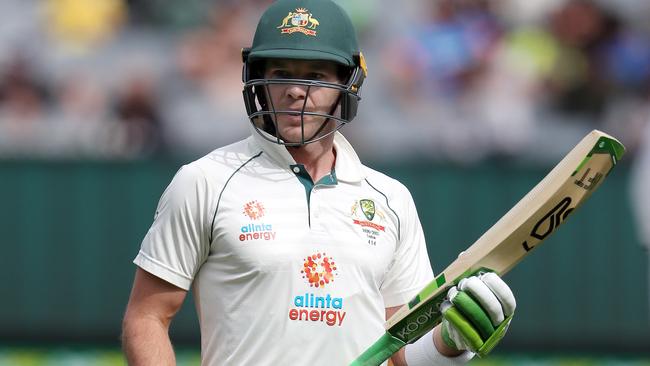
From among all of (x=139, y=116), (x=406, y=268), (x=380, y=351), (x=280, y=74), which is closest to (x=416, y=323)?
(x=380, y=351)

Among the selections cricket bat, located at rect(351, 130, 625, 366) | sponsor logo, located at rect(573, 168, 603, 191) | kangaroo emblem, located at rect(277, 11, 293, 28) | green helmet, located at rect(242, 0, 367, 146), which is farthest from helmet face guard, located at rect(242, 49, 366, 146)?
sponsor logo, located at rect(573, 168, 603, 191)

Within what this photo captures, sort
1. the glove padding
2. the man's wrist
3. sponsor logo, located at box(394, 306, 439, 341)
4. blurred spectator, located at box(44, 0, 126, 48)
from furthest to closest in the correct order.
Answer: blurred spectator, located at box(44, 0, 126, 48)
the man's wrist
sponsor logo, located at box(394, 306, 439, 341)
the glove padding

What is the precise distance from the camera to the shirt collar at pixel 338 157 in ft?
12.1

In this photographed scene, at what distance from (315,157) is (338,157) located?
7cm

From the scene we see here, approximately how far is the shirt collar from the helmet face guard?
0.02 metres

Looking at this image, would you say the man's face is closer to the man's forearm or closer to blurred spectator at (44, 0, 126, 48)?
the man's forearm

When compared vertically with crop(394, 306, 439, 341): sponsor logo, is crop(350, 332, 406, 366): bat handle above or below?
below

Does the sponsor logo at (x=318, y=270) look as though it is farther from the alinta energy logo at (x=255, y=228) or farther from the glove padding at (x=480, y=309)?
the glove padding at (x=480, y=309)

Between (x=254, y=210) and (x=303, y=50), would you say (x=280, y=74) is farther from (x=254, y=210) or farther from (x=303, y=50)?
(x=254, y=210)

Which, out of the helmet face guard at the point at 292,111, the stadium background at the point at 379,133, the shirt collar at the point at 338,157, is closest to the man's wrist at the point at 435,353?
the shirt collar at the point at 338,157

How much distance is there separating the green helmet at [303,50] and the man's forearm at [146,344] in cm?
61


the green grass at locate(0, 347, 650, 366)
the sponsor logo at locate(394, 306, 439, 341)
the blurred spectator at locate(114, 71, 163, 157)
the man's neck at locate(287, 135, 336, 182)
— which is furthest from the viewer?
the blurred spectator at locate(114, 71, 163, 157)

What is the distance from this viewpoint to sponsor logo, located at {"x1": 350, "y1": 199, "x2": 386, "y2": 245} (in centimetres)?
365

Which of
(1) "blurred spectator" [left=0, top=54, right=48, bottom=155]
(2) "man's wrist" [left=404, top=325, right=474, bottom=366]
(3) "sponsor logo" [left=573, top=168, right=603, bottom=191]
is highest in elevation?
(3) "sponsor logo" [left=573, top=168, right=603, bottom=191]
